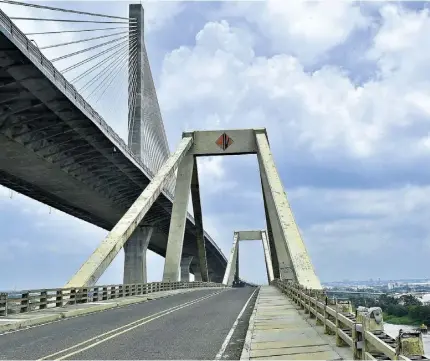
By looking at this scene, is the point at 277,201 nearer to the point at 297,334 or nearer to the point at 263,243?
the point at 297,334

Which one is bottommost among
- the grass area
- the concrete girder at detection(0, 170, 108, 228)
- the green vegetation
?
the grass area

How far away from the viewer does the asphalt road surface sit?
10086 mm

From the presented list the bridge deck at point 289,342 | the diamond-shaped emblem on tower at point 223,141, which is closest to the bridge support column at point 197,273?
the diamond-shaped emblem on tower at point 223,141

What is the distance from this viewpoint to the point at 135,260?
67.8 meters

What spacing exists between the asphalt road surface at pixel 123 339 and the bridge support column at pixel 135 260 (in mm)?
50148

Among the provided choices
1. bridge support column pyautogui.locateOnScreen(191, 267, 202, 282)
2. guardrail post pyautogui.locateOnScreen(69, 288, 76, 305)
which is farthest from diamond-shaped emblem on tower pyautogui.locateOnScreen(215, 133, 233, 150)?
bridge support column pyautogui.locateOnScreen(191, 267, 202, 282)

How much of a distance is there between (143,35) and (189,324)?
1805 inches

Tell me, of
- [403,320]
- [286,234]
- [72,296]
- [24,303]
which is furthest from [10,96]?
[403,320]

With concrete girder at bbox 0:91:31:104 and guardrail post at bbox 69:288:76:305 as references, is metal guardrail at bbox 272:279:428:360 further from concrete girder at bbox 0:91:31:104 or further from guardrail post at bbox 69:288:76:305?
concrete girder at bbox 0:91:31:104

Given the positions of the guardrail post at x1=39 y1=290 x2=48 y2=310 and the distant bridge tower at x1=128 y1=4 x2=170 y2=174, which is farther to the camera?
the distant bridge tower at x1=128 y1=4 x2=170 y2=174

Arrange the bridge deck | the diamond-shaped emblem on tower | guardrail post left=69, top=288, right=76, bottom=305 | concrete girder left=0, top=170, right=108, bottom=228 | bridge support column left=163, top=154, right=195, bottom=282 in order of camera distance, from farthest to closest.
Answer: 1. the diamond-shaped emblem on tower
2. bridge support column left=163, top=154, right=195, bottom=282
3. concrete girder left=0, top=170, right=108, bottom=228
4. guardrail post left=69, top=288, right=76, bottom=305
5. the bridge deck

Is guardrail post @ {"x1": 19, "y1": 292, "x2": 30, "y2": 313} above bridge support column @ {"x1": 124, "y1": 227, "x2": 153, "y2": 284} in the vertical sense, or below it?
below

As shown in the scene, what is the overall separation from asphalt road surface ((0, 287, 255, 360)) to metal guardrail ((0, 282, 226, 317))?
2613mm

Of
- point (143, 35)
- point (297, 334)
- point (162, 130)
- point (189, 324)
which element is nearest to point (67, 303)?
point (189, 324)
